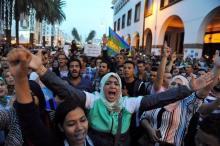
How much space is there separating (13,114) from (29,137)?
52 cm

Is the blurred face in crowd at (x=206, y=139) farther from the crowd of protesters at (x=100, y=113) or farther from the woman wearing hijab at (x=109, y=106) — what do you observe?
the woman wearing hijab at (x=109, y=106)

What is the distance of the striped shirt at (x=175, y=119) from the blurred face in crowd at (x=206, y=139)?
163cm

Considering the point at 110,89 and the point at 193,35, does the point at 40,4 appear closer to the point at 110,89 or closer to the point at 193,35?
the point at 193,35

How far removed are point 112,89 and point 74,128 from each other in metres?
1.13

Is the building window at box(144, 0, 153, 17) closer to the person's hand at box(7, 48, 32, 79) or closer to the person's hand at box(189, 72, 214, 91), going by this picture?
the person's hand at box(189, 72, 214, 91)

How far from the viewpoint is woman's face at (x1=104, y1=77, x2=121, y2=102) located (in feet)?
10.6

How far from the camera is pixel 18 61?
1.73m

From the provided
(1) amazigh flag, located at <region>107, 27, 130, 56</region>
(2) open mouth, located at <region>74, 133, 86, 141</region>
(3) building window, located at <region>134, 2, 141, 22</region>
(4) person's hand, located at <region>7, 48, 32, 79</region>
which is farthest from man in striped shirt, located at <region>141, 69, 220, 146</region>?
(3) building window, located at <region>134, 2, 141, 22</region>

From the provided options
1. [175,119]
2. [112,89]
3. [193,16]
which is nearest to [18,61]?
[112,89]

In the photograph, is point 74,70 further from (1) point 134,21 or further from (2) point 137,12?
(1) point 134,21

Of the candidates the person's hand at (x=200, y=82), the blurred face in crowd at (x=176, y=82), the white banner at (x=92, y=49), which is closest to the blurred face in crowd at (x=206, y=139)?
the person's hand at (x=200, y=82)

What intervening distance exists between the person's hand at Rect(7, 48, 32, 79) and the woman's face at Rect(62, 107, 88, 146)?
0.67 m

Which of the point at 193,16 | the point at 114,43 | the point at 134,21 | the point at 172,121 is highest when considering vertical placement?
the point at 134,21

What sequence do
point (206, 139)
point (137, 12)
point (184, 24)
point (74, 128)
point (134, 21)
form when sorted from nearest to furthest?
1. point (206, 139)
2. point (74, 128)
3. point (184, 24)
4. point (137, 12)
5. point (134, 21)
